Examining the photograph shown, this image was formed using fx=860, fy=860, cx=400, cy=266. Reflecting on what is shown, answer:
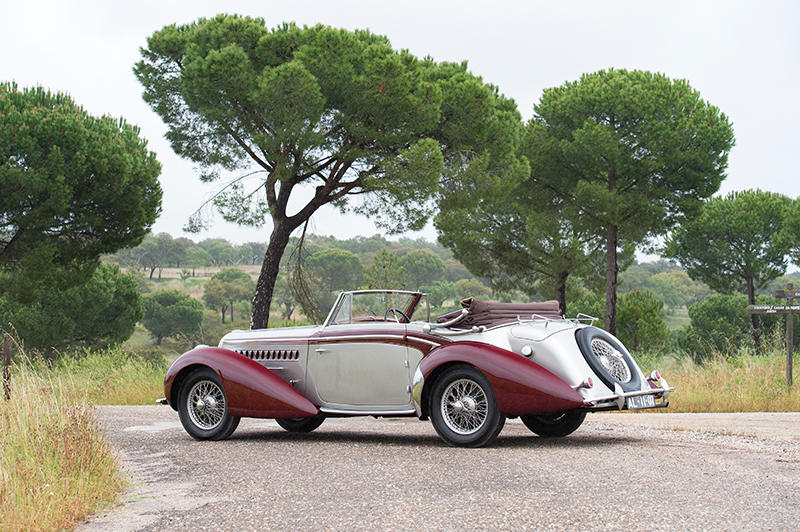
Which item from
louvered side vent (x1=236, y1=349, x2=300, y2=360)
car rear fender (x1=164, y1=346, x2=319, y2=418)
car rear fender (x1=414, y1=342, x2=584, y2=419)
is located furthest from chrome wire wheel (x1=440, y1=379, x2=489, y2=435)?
louvered side vent (x1=236, y1=349, x2=300, y2=360)

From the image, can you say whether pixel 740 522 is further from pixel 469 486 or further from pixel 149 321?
pixel 149 321

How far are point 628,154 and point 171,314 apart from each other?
5003 centimetres

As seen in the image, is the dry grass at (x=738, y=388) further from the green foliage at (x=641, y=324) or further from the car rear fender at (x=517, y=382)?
the green foliage at (x=641, y=324)

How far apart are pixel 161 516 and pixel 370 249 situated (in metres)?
127

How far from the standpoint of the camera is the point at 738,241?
45625 mm

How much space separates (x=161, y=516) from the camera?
218 inches

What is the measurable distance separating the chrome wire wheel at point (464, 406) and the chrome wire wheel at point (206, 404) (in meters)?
2.71

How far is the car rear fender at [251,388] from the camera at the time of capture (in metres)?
9.19

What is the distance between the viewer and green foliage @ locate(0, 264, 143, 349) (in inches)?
1558

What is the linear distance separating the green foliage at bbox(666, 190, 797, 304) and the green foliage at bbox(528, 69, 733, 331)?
10.7 meters

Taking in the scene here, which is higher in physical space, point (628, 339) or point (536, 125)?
point (536, 125)

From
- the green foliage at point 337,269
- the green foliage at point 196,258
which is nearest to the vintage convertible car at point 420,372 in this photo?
the green foliage at point 337,269

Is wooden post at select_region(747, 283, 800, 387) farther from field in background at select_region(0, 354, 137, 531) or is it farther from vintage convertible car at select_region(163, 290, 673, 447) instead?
field in background at select_region(0, 354, 137, 531)

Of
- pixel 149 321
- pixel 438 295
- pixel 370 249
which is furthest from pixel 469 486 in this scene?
pixel 370 249
